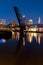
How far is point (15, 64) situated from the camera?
7.78 metres

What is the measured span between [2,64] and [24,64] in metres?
0.98

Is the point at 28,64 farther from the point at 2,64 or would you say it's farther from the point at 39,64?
the point at 2,64

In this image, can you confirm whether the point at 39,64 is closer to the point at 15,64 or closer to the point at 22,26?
the point at 15,64

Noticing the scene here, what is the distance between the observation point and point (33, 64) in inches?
308

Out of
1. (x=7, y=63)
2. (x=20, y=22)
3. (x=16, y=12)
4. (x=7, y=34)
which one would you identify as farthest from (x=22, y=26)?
(x=7, y=63)

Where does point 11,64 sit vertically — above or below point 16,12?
below

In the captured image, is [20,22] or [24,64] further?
[20,22]

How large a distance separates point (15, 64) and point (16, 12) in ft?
212

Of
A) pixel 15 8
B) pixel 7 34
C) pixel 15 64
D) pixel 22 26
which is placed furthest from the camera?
pixel 15 8

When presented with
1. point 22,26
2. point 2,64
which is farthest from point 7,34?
point 2,64

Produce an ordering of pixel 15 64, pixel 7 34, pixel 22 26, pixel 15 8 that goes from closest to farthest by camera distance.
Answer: pixel 15 64 < pixel 7 34 < pixel 22 26 < pixel 15 8

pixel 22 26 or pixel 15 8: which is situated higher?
pixel 15 8

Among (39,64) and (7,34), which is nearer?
(39,64)

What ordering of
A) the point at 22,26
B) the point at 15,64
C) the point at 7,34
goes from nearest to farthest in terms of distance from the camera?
the point at 15,64, the point at 7,34, the point at 22,26
